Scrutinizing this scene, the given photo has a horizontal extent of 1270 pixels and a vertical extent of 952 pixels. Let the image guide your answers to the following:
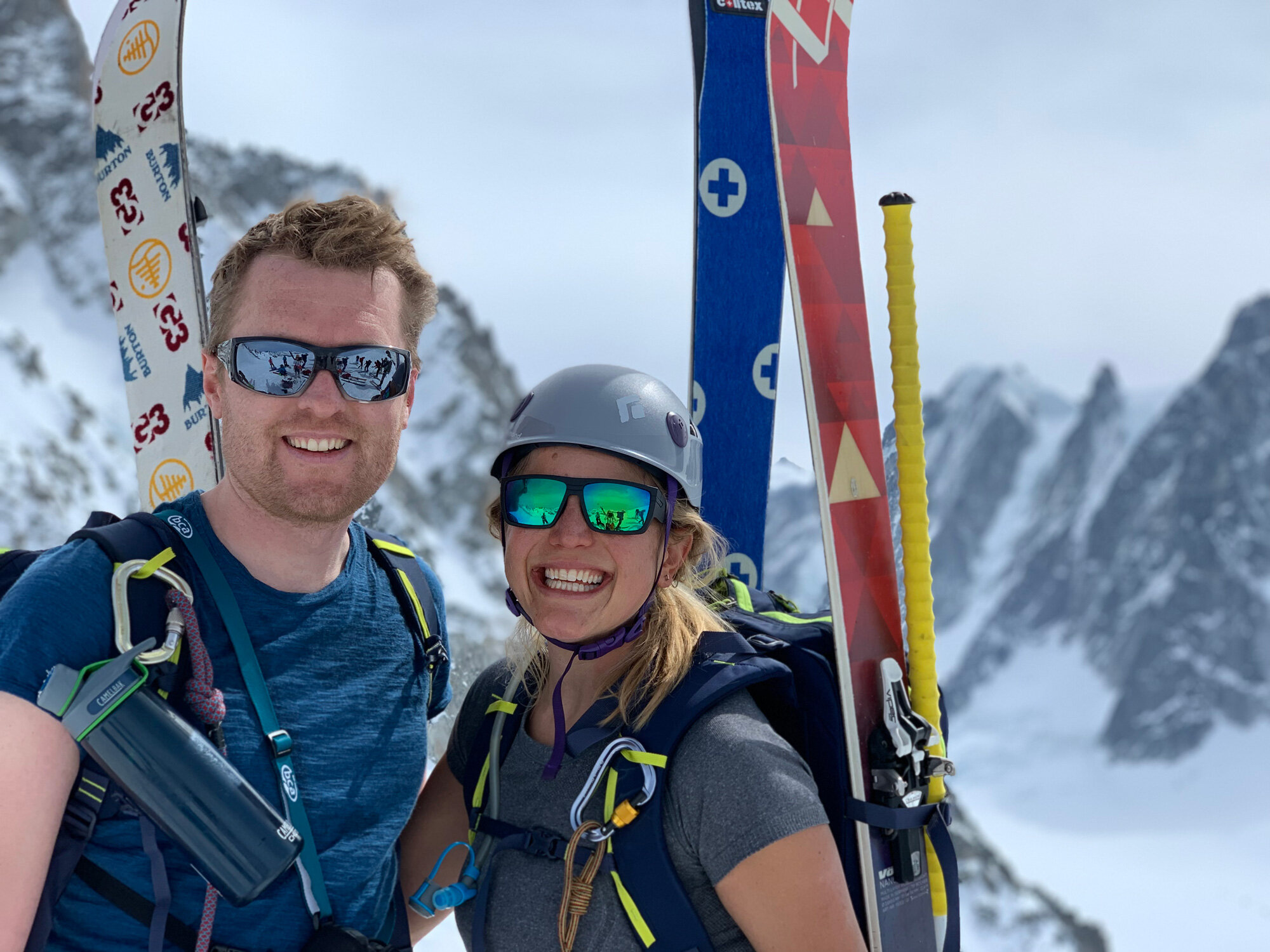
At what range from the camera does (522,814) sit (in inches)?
120

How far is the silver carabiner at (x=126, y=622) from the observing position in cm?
255

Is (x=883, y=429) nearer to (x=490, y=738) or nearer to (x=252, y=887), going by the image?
(x=490, y=738)

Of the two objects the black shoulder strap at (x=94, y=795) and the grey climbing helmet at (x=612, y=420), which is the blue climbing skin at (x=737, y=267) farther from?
the black shoulder strap at (x=94, y=795)

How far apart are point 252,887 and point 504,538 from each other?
1119 millimetres

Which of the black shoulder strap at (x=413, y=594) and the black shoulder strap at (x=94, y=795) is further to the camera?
the black shoulder strap at (x=413, y=594)

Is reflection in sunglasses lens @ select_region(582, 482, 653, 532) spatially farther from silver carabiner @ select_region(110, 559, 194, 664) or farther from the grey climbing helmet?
silver carabiner @ select_region(110, 559, 194, 664)

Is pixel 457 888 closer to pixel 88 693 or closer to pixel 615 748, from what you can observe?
pixel 615 748

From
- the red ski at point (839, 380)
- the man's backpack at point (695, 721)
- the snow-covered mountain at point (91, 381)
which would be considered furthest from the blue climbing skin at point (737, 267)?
the snow-covered mountain at point (91, 381)

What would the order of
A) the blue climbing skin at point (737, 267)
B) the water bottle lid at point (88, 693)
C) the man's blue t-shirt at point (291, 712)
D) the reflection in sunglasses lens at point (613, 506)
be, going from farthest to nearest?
the blue climbing skin at point (737, 267) → the reflection in sunglasses lens at point (613, 506) → the man's blue t-shirt at point (291, 712) → the water bottle lid at point (88, 693)

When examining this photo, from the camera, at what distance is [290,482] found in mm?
A: 2990

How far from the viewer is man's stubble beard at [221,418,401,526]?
2.98m

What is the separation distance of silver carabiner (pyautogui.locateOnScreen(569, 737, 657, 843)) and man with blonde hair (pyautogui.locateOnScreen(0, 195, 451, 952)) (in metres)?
0.58

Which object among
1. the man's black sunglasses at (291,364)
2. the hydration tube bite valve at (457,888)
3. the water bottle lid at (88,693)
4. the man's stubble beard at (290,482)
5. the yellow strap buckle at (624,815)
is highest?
the man's black sunglasses at (291,364)

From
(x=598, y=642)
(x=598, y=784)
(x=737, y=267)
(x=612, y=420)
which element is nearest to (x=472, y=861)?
(x=598, y=784)
